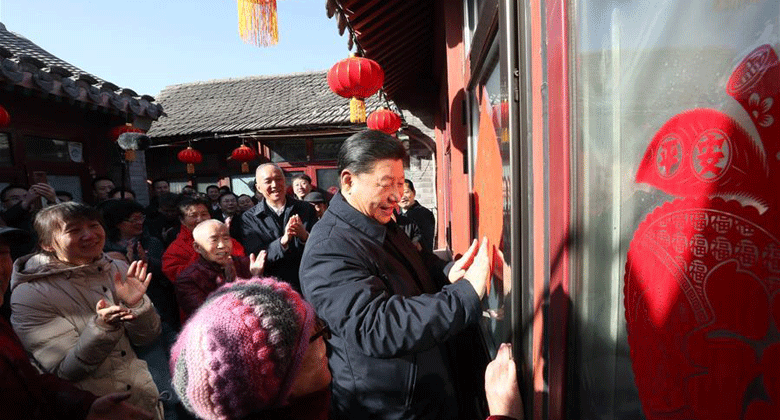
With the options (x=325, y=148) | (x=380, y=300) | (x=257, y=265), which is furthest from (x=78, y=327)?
(x=325, y=148)

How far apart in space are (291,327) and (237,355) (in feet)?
0.46

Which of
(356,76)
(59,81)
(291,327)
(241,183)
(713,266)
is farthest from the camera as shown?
(241,183)

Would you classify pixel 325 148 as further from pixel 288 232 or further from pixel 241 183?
pixel 288 232

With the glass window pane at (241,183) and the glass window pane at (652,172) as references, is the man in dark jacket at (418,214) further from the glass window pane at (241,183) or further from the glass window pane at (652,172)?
the glass window pane at (241,183)

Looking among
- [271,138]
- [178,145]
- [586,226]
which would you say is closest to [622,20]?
[586,226]

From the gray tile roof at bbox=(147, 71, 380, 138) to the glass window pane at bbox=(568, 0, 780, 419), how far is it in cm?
973

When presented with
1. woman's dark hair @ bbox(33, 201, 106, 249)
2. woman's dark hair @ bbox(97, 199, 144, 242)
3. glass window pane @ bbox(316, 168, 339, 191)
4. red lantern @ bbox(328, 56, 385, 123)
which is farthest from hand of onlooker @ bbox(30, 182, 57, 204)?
glass window pane @ bbox(316, 168, 339, 191)

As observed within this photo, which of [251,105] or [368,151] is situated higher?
[251,105]

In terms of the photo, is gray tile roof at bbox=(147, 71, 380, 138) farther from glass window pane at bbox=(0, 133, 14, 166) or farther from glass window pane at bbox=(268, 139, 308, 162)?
glass window pane at bbox=(0, 133, 14, 166)

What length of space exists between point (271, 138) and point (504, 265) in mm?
10408

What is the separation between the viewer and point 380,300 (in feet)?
3.73

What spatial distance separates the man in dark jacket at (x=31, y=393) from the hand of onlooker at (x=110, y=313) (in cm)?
25

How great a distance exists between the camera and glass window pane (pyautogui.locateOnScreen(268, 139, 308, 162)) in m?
11.4

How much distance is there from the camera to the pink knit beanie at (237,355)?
91 centimetres
